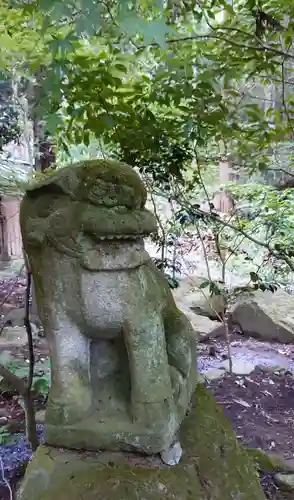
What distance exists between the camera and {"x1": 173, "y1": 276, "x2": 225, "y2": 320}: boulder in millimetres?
5359

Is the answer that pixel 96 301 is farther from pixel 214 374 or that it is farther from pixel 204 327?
pixel 204 327

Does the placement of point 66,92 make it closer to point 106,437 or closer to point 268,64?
point 268,64

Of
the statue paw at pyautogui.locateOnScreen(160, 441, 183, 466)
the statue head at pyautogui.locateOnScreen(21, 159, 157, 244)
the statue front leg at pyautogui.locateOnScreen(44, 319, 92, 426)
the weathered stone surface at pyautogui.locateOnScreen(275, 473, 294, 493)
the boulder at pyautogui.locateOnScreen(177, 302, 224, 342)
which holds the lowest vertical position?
the weathered stone surface at pyautogui.locateOnScreen(275, 473, 294, 493)

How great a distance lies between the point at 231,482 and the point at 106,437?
0.41m

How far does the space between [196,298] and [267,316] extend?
942mm

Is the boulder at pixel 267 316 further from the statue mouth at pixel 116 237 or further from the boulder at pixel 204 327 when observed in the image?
the statue mouth at pixel 116 237

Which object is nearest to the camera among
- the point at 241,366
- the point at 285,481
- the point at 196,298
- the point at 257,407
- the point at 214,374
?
the point at 285,481

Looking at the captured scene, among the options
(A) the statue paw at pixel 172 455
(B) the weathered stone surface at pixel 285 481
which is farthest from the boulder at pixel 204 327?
(A) the statue paw at pixel 172 455

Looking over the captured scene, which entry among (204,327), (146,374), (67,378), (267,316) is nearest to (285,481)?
(146,374)

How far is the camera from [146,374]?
1.27m

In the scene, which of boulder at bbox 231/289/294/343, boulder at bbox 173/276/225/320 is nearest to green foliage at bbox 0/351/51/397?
boulder at bbox 173/276/225/320

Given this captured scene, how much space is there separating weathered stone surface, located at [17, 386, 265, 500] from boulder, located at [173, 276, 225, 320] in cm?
388

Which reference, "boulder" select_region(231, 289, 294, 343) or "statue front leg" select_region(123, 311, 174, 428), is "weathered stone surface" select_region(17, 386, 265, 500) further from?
"boulder" select_region(231, 289, 294, 343)

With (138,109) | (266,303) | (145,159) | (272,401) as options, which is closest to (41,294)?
(138,109)
